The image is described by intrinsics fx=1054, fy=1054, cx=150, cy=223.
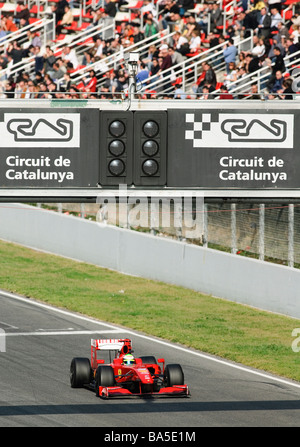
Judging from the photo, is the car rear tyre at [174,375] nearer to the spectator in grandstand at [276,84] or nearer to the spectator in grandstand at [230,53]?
the spectator in grandstand at [276,84]

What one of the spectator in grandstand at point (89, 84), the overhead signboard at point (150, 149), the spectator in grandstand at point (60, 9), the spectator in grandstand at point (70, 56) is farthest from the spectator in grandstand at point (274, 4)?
the overhead signboard at point (150, 149)

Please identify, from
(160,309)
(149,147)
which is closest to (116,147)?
(149,147)

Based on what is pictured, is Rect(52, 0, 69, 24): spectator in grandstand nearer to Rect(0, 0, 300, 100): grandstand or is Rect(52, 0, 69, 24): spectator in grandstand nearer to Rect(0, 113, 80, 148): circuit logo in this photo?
Rect(0, 0, 300, 100): grandstand

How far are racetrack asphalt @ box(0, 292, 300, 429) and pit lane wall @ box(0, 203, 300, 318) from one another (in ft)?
12.4

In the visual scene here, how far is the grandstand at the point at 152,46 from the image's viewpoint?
26547 millimetres

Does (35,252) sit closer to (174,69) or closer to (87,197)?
(174,69)

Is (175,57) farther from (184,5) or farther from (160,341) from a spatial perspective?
(160,341)

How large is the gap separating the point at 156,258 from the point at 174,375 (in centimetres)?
1122

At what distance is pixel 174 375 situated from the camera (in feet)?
57.2

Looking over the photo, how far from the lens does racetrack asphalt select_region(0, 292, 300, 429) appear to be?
15836 mm

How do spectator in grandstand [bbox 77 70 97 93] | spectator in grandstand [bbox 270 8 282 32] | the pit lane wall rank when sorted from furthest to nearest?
spectator in grandstand [bbox 77 70 97 93] < spectator in grandstand [bbox 270 8 282 32] < the pit lane wall

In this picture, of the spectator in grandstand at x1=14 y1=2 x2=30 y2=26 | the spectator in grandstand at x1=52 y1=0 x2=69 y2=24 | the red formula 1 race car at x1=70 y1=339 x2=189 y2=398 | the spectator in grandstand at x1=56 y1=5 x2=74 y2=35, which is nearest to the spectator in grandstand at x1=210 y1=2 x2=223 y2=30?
the spectator in grandstand at x1=56 y1=5 x2=74 y2=35

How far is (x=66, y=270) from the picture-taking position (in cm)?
2967
